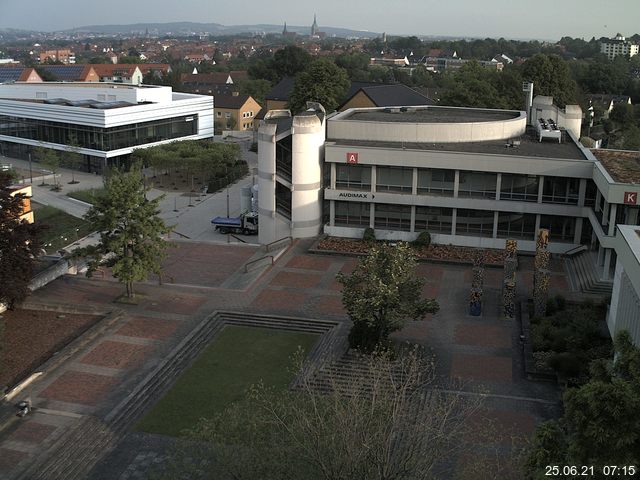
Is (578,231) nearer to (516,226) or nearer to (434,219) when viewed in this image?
(516,226)

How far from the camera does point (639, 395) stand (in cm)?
1230

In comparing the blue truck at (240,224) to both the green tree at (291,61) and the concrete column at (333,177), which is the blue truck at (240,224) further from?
the green tree at (291,61)

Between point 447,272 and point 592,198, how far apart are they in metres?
9.52

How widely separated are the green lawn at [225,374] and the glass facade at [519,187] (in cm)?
1687

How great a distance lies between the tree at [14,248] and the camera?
29.7m

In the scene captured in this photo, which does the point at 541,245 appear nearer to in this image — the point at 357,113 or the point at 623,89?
the point at 357,113

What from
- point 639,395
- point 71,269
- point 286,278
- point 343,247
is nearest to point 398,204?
point 343,247

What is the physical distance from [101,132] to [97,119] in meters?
1.25

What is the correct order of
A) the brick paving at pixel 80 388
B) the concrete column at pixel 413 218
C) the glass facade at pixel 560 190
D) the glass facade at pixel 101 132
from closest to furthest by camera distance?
the brick paving at pixel 80 388 < the glass facade at pixel 560 190 < the concrete column at pixel 413 218 < the glass facade at pixel 101 132

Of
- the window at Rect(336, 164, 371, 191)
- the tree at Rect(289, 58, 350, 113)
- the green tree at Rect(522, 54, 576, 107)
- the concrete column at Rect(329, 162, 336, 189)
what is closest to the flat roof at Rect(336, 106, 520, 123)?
the window at Rect(336, 164, 371, 191)

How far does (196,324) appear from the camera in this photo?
30859mm

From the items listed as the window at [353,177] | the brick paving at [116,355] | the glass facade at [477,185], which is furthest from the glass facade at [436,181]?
the brick paving at [116,355]

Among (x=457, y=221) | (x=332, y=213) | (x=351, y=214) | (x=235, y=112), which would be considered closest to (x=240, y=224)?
(x=332, y=213)

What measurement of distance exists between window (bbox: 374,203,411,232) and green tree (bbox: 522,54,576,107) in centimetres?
4491
